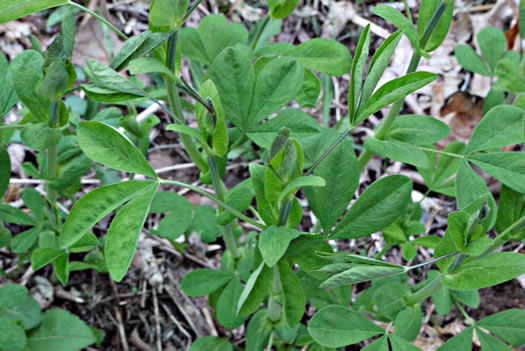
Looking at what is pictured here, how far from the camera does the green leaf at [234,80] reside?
98cm

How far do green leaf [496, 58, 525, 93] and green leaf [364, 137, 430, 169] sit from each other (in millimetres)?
416

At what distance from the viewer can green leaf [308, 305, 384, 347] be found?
100cm

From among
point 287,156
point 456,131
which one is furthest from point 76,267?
point 456,131

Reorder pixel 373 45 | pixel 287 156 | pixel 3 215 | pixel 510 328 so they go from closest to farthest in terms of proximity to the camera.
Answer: pixel 287 156, pixel 510 328, pixel 3 215, pixel 373 45

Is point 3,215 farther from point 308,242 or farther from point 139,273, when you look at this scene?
point 308,242

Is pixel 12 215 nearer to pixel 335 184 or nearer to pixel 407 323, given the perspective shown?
pixel 335 184

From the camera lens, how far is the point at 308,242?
88cm

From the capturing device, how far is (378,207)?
3.13ft

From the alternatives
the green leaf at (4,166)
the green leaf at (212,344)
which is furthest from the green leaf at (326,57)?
the green leaf at (212,344)

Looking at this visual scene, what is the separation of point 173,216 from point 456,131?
1332 mm

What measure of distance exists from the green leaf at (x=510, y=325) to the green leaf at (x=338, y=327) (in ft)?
0.90

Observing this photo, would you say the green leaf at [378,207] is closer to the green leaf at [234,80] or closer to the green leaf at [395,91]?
the green leaf at [395,91]

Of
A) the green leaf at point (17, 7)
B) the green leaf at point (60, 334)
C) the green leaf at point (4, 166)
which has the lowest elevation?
the green leaf at point (60, 334)

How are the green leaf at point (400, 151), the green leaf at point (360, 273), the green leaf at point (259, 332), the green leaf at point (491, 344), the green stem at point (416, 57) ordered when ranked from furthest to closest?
the green leaf at point (259, 332)
the green leaf at point (491, 344)
the green leaf at point (400, 151)
the green stem at point (416, 57)
the green leaf at point (360, 273)
